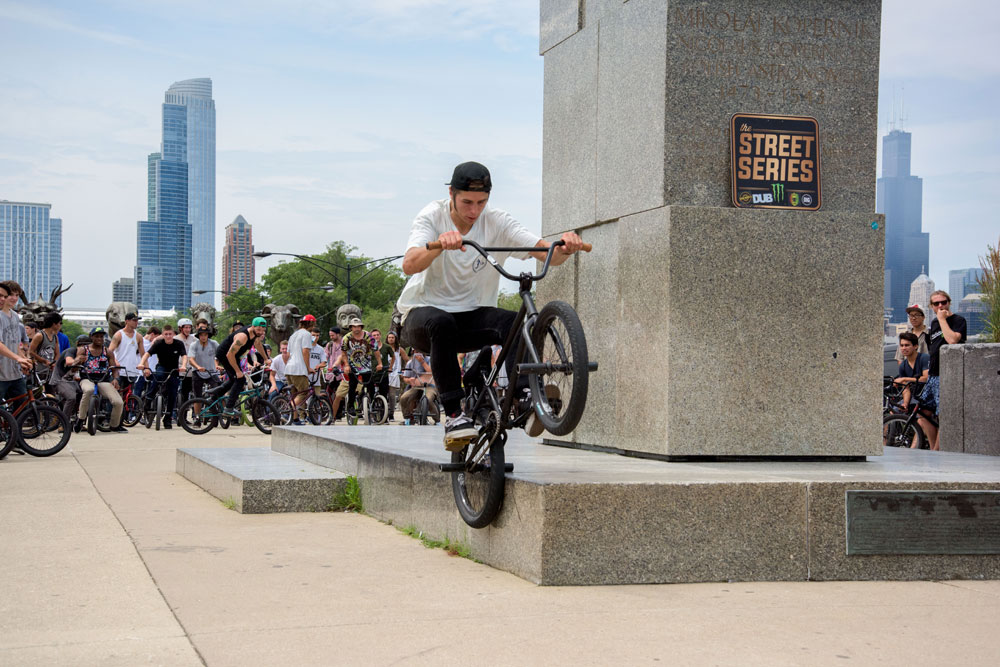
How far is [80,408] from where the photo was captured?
17.6 metres

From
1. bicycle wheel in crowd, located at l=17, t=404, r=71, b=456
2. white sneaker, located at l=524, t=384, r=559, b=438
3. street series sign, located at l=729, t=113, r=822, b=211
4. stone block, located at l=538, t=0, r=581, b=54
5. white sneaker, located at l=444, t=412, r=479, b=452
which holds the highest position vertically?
stone block, located at l=538, t=0, r=581, b=54

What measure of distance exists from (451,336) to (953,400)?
21.2 ft

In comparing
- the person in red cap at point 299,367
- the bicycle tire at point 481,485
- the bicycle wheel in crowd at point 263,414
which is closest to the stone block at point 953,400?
the bicycle tire at point 481,485

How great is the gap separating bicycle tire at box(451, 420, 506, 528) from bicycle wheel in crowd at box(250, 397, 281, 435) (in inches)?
498

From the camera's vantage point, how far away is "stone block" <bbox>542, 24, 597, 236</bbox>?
7.61m

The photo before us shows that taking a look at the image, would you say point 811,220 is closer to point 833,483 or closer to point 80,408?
point 833,483

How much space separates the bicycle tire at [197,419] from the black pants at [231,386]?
29 cm

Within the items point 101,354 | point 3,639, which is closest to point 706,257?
point 3,639

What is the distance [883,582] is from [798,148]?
112 inches

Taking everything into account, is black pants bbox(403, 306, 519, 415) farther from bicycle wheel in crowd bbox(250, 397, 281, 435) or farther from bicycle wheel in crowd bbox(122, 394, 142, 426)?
bicycle wheel in crowd bbox(122, 394, 142, 426)

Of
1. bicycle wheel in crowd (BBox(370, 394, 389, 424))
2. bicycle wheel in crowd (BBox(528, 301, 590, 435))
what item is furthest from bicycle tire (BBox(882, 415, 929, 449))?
bicycle wheel in crowd (BBox(370, 394, 389, 424))

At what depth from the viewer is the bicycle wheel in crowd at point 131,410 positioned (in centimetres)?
1988

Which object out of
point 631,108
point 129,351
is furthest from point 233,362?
point 631,108

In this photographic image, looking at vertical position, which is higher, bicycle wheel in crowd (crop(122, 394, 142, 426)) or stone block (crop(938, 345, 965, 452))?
stone block (crop(938, 345, 965, 452))
